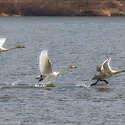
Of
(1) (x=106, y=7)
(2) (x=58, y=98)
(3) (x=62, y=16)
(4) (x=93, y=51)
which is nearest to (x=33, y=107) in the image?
(2) (x=58, y=98)

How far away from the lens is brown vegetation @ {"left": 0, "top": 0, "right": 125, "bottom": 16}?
384 feet

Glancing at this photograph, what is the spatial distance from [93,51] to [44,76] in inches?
829


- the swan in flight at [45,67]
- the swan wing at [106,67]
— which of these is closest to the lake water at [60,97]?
the swan in flight at [45,67]

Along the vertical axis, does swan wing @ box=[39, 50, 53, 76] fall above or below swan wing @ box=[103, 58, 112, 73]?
above

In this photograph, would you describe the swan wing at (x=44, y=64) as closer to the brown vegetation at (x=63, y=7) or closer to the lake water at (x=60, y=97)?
the lake water at (x=60, y=97)

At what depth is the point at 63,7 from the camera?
394 ft

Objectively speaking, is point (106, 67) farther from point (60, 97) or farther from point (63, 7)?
point (63, 7)

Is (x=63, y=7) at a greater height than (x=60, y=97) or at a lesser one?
lesser

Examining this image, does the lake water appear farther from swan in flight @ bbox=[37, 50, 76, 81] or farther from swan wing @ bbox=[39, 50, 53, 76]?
swan wing @ bbox=[39, 50, 53, 76]

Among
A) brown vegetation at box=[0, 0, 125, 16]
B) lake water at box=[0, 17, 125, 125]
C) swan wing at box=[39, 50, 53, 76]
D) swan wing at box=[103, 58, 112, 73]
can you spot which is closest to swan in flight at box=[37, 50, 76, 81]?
swan wing at box=[39, 50, 53, 76]

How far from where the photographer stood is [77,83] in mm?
26719

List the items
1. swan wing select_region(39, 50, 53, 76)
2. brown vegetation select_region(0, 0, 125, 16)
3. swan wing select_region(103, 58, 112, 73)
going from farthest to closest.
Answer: brown vegetation select_region(0, 0, 125, 16)
swan wing select_region(103, 58, 112, 73)
swan wing select_region(39, 50, 53, 76)

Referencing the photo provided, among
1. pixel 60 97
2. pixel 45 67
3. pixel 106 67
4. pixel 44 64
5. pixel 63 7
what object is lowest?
pixel 63 7

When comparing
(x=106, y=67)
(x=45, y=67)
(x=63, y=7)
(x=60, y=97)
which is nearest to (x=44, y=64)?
(x=45, y=67)
